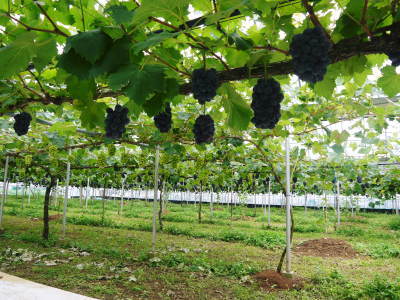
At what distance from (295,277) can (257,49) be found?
17.2ft

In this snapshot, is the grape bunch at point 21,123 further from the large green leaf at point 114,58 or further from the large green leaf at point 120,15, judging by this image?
the large green leaf at point 120,15

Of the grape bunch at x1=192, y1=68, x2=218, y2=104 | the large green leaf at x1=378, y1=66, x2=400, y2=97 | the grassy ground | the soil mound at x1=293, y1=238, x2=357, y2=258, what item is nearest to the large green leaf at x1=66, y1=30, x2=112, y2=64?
the grape bunch at x1=192, y1=68, x2=218, y2=104

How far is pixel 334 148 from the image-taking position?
7.95 feet

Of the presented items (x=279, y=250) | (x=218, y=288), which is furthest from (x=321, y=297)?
(x=279, y=250)

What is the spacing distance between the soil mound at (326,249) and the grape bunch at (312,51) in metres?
8.29

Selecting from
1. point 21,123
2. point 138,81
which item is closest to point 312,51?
point 138,81

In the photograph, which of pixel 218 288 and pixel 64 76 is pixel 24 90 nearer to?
pixel 64 76

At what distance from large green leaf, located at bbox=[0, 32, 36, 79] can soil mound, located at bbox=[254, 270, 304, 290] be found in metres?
5.05

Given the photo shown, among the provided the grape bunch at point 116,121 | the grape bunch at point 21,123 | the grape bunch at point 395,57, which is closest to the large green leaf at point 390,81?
the grape bunch at point 395,57

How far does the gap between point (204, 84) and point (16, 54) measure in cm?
91

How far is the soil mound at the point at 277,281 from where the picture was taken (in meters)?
5.33

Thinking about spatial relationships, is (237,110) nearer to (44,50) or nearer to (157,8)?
(157,8)

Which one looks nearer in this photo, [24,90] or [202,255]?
[24,90]

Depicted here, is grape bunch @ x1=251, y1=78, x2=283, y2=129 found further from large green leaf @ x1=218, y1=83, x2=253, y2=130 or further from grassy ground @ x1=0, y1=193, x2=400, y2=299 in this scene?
grassy ground @ x1=0, y1=193, x2=400, y2=299
